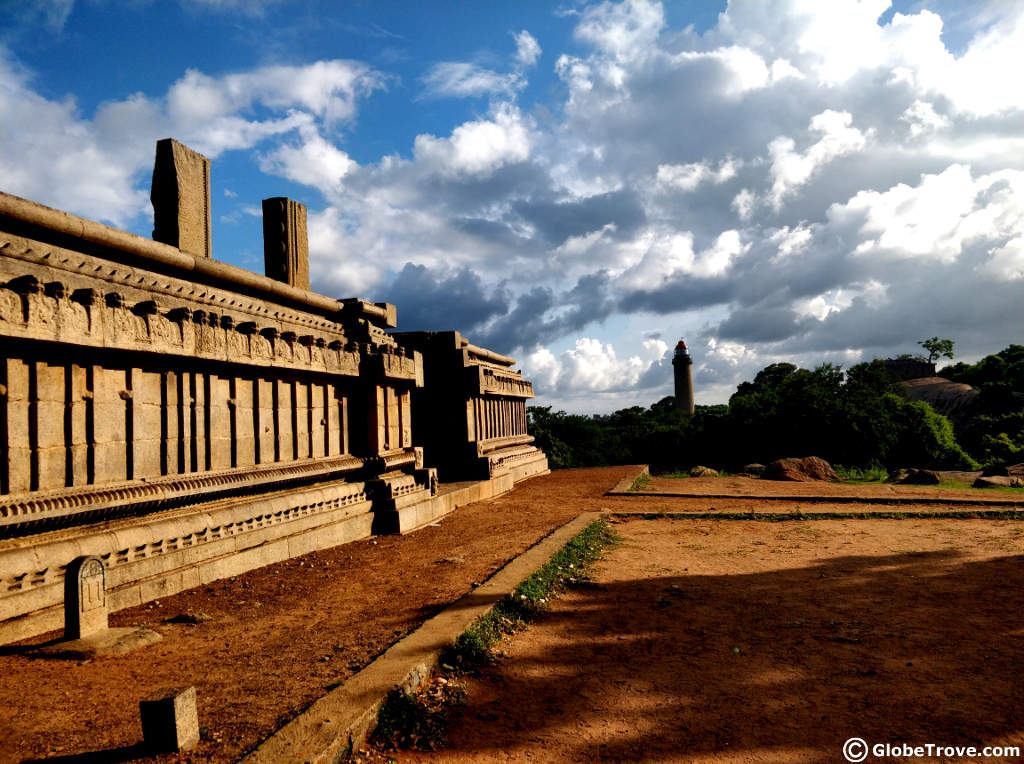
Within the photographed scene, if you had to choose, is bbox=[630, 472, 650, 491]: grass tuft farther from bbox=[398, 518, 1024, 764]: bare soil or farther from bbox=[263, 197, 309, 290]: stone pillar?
bbox=[263, 197, 309, 290]: stone pillar

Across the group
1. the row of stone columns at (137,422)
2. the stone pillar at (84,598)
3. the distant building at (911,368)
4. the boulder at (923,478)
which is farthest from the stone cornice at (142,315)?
the distant building at (911,368)

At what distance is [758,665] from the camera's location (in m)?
4.09

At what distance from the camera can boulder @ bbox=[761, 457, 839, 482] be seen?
683 inches

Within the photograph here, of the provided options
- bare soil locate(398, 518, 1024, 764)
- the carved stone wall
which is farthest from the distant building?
bare soil locate(398, 518, 1024, 764)

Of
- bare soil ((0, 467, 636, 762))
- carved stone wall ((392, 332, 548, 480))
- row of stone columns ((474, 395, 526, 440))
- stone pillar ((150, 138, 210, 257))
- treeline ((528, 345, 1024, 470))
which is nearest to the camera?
bare soil ((0, 467, 636, 762))

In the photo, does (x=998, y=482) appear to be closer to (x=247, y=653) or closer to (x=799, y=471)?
(x=799, y=471)

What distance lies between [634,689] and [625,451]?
91.7 ft

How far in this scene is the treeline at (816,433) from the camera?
23781 mm

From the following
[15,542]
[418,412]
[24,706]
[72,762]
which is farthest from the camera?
[418,412]

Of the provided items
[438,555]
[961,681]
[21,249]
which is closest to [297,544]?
[438,555]

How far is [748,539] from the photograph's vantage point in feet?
28.4

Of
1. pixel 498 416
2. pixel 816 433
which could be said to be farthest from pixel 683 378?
pixel 498 416

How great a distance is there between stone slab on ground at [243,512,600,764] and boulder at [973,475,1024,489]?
1443 centimetres

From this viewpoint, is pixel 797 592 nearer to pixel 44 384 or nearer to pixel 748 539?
pixel 748 539
